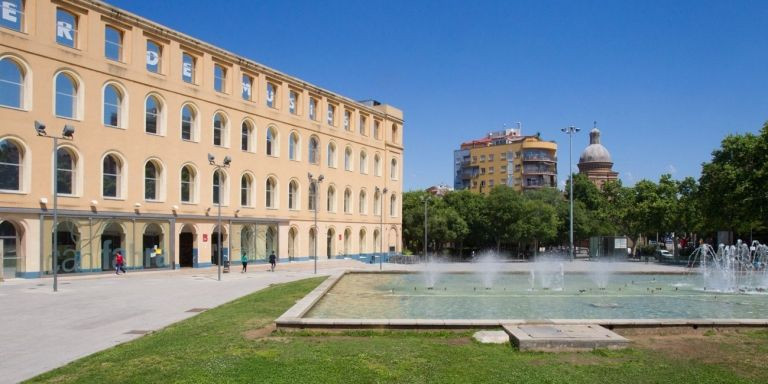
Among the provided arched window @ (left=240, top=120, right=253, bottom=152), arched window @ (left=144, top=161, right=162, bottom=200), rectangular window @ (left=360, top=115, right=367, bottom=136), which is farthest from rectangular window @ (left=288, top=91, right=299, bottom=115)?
arched window @ (left=144, top=161, right=162, bottom=200)

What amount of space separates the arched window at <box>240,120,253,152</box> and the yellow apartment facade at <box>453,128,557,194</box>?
58.5 m

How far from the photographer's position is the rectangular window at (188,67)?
37.2 metres

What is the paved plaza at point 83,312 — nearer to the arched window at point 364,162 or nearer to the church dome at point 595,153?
the arched window at point 364,162

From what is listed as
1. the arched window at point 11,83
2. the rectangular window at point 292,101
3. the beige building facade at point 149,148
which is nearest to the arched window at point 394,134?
the beige building facade at point 149,148

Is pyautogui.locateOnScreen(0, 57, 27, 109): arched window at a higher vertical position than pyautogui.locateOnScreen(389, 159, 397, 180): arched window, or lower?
higher

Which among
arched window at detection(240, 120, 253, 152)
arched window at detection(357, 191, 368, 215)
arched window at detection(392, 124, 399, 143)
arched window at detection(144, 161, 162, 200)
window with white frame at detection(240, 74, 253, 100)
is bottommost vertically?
arched window at detection(357, 191, 368, 215)

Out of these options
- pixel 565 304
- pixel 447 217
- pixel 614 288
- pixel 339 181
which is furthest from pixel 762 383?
pixel 447 217

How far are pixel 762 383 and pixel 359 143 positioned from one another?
160 feet

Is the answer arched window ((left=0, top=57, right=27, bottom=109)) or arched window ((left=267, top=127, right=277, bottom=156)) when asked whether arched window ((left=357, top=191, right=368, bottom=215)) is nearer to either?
arched window ((left=267, top=127, right=277, bottom=156))

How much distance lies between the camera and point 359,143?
181ft

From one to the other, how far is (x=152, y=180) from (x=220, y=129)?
686 cm

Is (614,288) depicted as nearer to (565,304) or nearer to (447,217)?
(565,304)

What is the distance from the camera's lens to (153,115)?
116ft

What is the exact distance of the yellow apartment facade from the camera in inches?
3799
